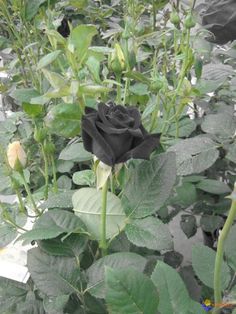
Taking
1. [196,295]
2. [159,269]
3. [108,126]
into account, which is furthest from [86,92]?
[196,295]

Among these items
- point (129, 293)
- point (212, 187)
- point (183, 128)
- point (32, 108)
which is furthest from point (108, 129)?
point (212, 187)

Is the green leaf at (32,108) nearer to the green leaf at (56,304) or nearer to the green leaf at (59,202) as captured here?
the green leaf at (59,202)

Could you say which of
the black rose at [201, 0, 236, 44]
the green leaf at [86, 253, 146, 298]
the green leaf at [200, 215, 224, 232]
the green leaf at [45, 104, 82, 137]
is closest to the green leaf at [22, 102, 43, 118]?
the green leaf at [45, 104, 82, 137]

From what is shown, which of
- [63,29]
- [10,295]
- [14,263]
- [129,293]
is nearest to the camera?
[129,293]

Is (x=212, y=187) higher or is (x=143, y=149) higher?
(x=143, y=149)

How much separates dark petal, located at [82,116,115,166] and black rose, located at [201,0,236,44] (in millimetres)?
396

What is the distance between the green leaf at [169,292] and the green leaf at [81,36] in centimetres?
22

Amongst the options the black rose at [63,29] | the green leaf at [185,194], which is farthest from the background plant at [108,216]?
the black rose at [63,29]

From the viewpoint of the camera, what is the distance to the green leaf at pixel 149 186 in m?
0.42

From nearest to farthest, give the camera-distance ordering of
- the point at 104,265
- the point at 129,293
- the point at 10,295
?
the point at 129,293 → the point at 104,265 → the point at 10,295

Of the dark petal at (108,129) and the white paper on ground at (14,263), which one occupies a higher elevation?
the dark petal at (108,129)

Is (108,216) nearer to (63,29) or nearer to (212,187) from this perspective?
(212,187)

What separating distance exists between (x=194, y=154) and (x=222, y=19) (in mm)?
254

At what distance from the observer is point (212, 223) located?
84cm
